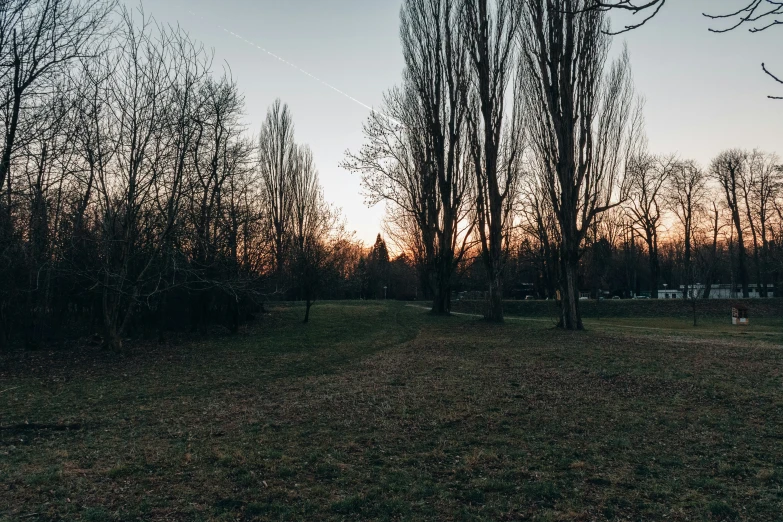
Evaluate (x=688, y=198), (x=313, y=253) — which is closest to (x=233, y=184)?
(x=313, y=253)

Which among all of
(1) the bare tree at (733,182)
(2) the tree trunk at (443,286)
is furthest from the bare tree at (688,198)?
(2) the tree trunk at (443,286)

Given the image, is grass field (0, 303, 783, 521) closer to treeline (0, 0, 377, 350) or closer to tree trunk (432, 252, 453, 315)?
treeline (0, 0, 377, 350)

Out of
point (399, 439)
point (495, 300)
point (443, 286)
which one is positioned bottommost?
point (399, 439)

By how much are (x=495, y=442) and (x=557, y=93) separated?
605 inches

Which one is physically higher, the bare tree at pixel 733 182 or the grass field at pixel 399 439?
the bare tree at pixel 733 182

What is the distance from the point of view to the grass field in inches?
155

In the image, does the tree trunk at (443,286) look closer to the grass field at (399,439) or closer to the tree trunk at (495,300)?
the tree trunk at (495,300)

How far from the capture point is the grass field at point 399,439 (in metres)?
3.95

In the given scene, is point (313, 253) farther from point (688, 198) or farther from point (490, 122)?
point (688, 198)

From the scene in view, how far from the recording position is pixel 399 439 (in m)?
5.66

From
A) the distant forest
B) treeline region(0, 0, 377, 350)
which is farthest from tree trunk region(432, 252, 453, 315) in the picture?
treeline region(0, 0, 377, 350)

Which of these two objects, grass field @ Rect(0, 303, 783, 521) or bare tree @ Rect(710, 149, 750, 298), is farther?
bare tree @ Rect(710, 149, 750, 298)

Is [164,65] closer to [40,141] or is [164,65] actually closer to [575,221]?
[40,141]

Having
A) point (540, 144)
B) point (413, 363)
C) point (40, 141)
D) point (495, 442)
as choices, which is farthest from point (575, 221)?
point (40, 141)
